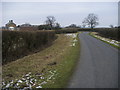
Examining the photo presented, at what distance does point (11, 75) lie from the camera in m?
5.97

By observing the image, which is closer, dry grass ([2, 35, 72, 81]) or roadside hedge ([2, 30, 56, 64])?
dry grass ([2, 35, 72, 81])

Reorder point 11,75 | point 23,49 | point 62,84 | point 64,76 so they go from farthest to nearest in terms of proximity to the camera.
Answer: point 23,49
point 11,75
point 64,76
point 62,84

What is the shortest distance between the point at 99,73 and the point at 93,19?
247 feet

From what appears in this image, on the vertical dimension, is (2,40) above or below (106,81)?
above

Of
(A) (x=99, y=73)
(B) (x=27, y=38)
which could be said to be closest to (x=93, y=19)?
(B) (x=27, y=38)

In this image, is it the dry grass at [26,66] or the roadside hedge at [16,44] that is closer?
the dry grass at [26,66]

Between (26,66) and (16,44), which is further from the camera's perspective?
(16,44)

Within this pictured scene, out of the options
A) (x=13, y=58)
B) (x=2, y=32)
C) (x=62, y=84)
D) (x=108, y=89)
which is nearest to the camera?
(x=108, y=89)

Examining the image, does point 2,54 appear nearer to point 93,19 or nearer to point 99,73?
point 99,73

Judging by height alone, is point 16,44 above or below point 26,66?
above

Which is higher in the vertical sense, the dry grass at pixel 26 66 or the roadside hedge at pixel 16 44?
the roadside hedge at pixel 16 44

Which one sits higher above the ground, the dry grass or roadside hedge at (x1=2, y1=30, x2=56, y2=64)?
roadside hedge at (x1=2, y1=30, x2=56, y2=64)

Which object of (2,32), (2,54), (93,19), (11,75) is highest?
(93,19)

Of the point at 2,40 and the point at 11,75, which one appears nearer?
the point at 11,75
